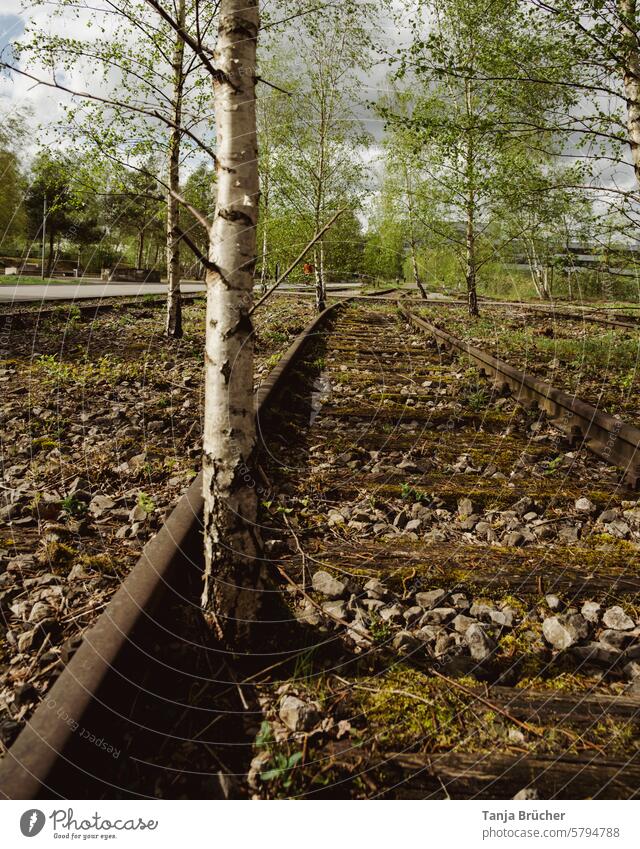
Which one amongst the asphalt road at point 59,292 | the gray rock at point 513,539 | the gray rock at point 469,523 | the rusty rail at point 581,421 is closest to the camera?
the gray rock at point 513,539

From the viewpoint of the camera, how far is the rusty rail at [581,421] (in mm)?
3125

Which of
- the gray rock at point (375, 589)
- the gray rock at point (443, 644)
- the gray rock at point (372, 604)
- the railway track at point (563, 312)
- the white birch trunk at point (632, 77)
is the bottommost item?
the gray rock at point (443, 644)

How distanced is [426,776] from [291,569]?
38.6 inches

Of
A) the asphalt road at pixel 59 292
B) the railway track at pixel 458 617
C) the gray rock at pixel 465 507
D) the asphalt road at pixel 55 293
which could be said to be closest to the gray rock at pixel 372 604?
the railway track at pixel 458 617

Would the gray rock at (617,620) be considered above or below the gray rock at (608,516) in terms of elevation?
below

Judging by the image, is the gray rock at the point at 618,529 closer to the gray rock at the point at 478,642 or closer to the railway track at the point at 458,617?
the railway track at the point at 458,617

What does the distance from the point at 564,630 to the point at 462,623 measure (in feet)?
1.12

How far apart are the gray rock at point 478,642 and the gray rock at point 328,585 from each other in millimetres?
485

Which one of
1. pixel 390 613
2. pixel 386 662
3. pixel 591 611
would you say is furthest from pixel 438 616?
pixel 591 611

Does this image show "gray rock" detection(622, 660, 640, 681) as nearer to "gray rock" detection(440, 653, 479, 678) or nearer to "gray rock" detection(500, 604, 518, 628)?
"gray rock" detection(500, 604, 518, 628)

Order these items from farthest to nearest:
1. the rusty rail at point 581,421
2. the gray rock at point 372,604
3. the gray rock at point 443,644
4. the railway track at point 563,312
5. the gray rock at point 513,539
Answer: the railway track at point 563,312, the rusty rail at point 581,421, the gray rock at point 513,539, the gray rock at point 372,604, the gray rock at point 443,644

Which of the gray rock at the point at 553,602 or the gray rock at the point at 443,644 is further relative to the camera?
the gray rock at the point at 553,602

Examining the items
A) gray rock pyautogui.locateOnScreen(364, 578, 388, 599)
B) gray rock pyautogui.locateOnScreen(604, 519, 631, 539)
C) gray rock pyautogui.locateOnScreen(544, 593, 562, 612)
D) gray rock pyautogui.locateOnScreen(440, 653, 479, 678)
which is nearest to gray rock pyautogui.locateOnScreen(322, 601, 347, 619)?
gray rock pyautogui.locateOnScreen(364, 578, 388, 599)

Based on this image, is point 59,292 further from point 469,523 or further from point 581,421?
point 469,523
